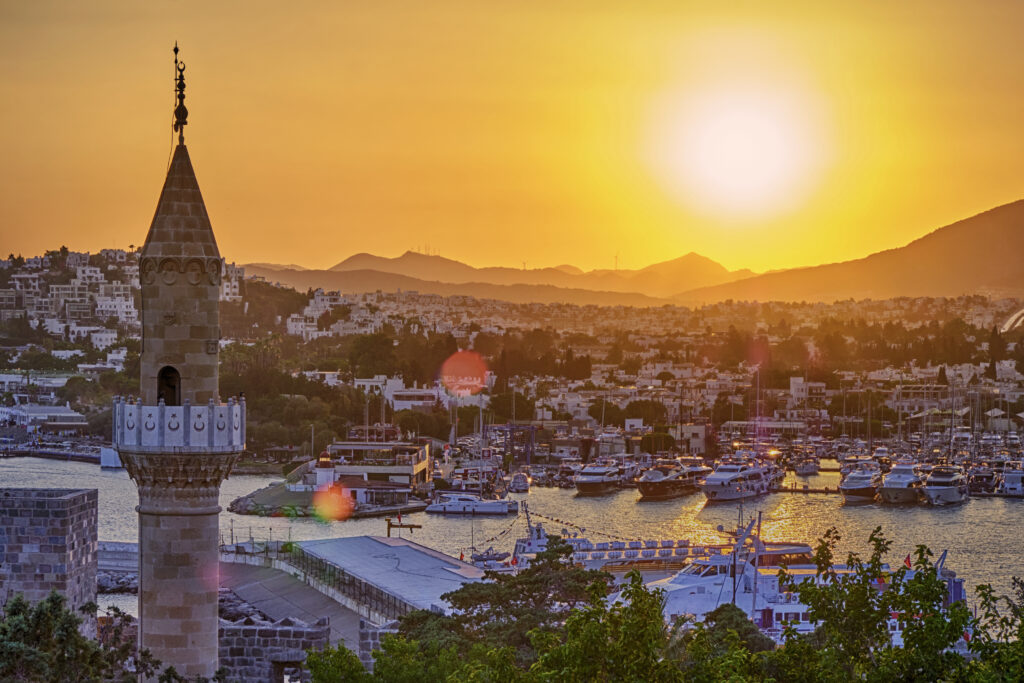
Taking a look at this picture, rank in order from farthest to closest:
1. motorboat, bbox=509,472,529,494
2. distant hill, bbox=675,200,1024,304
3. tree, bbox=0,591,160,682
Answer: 1. distant hill, bbox=675,200,1024,304
2. motorboat, bbox=509,472,529,494
3. tree, bbox=0,591,160,682

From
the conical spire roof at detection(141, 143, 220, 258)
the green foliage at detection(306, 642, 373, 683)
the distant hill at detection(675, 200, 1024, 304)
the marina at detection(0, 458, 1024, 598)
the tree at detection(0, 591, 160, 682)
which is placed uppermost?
the distant hill at detection(675, 200, 1024, 304)

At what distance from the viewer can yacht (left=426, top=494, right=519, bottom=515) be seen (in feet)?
135

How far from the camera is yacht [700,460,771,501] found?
147 ft

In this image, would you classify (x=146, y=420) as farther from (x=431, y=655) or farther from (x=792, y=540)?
(x=792, y=540)

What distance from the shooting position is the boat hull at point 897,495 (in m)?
43.8

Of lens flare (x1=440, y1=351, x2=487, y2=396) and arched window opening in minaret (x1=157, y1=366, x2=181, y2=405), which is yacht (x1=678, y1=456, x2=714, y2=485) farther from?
arched window opening in minaret (x1=157, y1=366, x2=181, y2=405)

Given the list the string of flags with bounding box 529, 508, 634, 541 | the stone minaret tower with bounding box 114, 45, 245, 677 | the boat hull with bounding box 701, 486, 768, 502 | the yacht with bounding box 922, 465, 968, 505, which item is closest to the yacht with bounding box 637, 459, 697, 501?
the boat hull with bounding box 701, 486, 768, 502

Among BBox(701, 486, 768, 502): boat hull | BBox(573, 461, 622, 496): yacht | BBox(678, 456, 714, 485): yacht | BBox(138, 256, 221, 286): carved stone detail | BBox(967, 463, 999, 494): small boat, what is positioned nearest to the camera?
BBox(138, 256, 221, 286): carved stone detail

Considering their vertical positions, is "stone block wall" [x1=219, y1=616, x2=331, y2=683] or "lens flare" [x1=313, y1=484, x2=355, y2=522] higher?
"stone block wall" [x1=219, y1=616, x2=331, y2=683]

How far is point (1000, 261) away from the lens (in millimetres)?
168625

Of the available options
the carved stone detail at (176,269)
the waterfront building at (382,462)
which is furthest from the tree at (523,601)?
the waterfront building at (382,462)

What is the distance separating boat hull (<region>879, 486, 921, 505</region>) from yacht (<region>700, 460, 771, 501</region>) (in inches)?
146

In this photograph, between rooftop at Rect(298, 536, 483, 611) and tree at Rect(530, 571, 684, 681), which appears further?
rooftop at Rect(298, 536, 483, 611)

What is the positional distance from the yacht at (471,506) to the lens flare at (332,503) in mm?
2236
